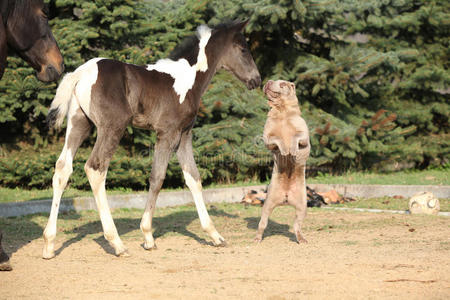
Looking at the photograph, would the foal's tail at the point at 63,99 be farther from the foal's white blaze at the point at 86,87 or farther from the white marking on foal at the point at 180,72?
the white marking on foal at the point at 180,72

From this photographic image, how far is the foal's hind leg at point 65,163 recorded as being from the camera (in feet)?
21.5

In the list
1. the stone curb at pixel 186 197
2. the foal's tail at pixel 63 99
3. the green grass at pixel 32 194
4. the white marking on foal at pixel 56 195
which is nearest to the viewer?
the white marking on foal at pixel 56 195

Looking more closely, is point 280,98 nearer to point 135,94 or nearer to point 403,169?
point 135,94

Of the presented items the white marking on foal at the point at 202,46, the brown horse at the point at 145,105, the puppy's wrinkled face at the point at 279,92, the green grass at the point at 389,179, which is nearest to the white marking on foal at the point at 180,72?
the brown horse at the point at 145,105

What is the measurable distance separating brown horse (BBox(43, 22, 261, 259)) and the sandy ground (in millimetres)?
458

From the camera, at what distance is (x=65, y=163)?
6.74 metres

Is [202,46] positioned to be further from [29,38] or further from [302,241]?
[302,241]

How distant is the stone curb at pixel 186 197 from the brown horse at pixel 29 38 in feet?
14.2

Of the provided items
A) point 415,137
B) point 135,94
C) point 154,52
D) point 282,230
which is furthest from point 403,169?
point 135,94

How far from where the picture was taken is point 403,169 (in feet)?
55.1

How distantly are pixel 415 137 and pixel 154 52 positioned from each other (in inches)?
301

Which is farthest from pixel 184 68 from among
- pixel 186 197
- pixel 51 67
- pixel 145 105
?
pixel 186 197

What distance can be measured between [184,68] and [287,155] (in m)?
1.80

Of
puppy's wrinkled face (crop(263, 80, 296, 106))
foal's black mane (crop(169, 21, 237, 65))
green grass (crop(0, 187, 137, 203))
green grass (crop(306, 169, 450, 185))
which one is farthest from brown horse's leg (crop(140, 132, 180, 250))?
green grass (crop(306, 169, 450, 185))
